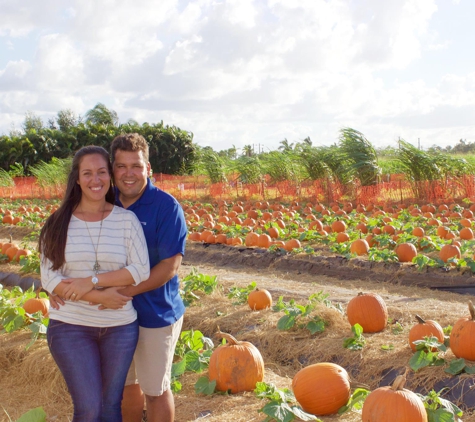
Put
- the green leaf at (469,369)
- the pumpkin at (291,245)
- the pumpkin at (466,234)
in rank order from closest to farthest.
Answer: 1. the green leaf at (469,369)
2. the pumpkin at (466,234)
3. the pumpkin at (291,245)

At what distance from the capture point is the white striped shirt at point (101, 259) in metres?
2.63

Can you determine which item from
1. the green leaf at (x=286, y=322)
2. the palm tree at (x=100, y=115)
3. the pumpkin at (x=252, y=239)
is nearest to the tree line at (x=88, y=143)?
the palm tree at (x=100, y=115)

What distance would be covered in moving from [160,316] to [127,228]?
493mm

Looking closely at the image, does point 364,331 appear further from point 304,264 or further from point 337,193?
point 337,193

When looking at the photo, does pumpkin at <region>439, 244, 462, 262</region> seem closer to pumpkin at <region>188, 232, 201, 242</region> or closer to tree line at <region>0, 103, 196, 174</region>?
pumpkin at <region>188, 232, 201, 242</region>

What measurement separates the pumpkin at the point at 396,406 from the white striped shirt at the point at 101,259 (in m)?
1.32

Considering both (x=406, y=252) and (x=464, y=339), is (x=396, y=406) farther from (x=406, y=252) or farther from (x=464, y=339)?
(x=406, y=252)

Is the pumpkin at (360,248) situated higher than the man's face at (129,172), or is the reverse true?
the man's face at (129,172)

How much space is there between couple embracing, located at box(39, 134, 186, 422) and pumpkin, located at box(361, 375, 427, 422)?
A: 42.4 inches

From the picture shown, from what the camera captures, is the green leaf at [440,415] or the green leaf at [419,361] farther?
the green leaf at [419,361]

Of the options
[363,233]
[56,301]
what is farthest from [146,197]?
[363,233]

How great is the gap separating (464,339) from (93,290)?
2.63 metres

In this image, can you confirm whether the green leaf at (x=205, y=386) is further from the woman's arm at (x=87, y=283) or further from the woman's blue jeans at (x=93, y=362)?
the woman's arm at (x=87, y=283)

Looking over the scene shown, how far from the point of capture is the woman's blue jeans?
253 cm
